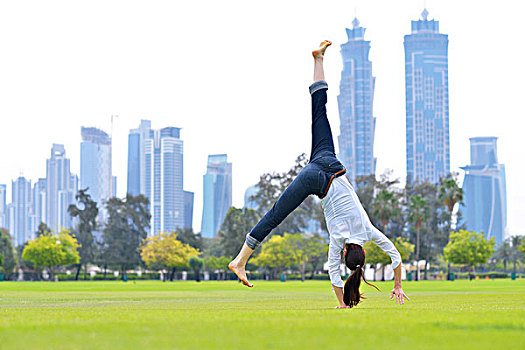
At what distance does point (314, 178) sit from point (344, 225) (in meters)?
0.84

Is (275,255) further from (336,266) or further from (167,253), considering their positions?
(336,266)

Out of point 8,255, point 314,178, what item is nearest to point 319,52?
point 314,178

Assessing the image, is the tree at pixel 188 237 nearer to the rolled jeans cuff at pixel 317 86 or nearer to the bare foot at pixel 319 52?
the bare foot at pixel 319 52

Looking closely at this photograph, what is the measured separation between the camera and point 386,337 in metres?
5.95

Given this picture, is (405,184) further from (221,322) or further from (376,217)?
(221,322)

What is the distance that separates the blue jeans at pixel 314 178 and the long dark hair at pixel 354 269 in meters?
1.01

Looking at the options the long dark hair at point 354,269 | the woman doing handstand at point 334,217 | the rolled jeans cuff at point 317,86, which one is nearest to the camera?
the long dark hair at point 354,269

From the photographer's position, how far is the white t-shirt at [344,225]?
1085cm

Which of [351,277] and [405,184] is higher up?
[405,184]

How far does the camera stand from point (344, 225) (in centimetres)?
1088

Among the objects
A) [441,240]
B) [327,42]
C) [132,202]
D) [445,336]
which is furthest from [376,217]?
[445,336]

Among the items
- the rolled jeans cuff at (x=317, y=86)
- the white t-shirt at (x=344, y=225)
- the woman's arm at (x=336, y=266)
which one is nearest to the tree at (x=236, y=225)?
the rolled jeans cuff at (x=317, y=86)

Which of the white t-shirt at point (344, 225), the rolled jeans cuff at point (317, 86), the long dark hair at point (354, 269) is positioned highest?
the rolled jeans cuff at point (317, 86)

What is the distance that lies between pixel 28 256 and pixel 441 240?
65318mm
